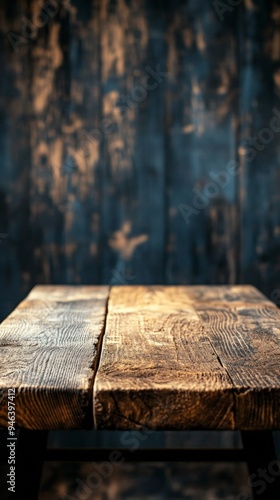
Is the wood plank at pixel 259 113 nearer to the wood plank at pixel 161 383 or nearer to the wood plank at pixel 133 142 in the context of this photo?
the wood plank at pixel 133 142

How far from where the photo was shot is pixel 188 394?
791mm

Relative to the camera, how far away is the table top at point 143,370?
2.60 ft

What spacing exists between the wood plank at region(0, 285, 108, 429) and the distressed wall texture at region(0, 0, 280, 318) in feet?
2.38

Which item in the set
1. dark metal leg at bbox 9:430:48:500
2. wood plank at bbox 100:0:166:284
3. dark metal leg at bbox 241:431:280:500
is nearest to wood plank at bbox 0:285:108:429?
dark metal leg at bbox 9:430:48:500

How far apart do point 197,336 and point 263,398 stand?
315mm

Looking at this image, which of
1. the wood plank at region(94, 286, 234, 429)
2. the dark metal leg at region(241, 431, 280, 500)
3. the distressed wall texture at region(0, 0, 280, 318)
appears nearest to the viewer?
Answer: the wood plank at region(94, 286, 234, 429)

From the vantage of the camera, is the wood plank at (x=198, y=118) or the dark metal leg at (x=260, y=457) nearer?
the dark metal leg at (x=260, y=457)

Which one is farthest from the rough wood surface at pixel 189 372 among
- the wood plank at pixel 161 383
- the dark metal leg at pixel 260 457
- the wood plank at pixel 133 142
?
the wood plank at pixel 133 142

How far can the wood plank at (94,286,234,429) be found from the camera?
2.59ft

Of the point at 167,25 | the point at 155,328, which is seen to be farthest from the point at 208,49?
the point at 155,328

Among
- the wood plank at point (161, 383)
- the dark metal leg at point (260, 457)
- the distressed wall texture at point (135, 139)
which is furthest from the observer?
the distressed wall texture at point (135, 139)

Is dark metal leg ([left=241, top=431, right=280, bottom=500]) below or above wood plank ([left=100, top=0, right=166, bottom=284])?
below

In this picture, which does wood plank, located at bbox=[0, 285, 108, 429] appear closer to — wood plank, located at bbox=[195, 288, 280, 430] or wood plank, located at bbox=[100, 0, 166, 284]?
wood plank, located at bbox=[195, 288, 280, 430]

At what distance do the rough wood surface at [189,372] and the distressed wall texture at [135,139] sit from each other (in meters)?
0.83
